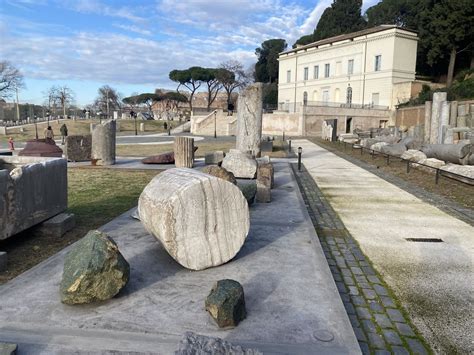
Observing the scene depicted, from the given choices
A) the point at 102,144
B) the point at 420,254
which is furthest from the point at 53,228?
the point at 102,144

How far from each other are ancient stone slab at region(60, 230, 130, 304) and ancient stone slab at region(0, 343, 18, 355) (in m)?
0.76

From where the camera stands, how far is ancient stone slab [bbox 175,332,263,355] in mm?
2309

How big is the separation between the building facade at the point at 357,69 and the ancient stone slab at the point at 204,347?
126 feet

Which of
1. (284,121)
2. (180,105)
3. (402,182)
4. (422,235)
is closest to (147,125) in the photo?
(284,121)

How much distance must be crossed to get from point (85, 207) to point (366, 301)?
5551mm

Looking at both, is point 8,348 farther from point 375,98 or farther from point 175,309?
point 375,98

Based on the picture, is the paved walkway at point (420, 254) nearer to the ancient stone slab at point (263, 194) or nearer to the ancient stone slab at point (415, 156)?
the ancient stone slab at point (263, 194)

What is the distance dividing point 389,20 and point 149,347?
6238 cm

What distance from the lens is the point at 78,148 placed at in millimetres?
14781

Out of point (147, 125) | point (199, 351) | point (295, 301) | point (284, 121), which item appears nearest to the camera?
point (199, 351)

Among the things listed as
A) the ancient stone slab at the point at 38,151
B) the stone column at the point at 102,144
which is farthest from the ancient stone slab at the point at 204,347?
the ancient stone slab at the point at 38,151

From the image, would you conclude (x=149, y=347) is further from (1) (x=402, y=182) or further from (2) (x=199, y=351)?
(1) (x=402, y=182)

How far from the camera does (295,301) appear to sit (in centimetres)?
369

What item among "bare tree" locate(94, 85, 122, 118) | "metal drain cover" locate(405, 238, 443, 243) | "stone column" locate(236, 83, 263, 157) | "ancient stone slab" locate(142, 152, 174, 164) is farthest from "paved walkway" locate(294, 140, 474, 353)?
"bare tree" locate(94, 85, 122, 118)
